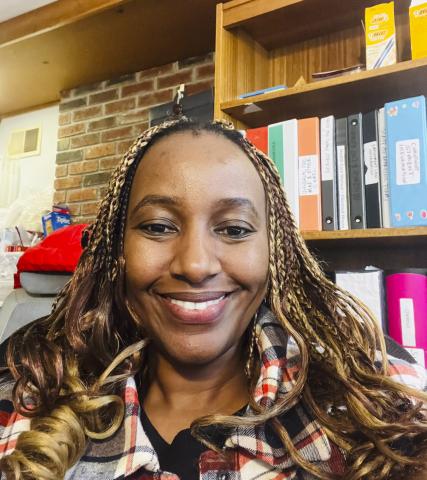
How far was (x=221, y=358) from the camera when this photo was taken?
0.79 meters

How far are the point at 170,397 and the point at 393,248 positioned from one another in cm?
102

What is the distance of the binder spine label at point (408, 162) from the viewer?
1.22 m

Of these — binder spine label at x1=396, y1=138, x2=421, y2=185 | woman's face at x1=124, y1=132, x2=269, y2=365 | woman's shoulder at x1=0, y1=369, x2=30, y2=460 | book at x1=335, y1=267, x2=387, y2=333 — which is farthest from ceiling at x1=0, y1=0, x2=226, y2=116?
woman's shoulder at x1=0, y1=369, x2=30, y2=460

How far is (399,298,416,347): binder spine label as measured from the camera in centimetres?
123

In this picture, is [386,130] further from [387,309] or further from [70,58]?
[70,58]

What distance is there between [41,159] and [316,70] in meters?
1.72

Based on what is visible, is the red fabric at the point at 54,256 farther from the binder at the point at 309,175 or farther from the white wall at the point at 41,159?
the white wall at the point at 41,159

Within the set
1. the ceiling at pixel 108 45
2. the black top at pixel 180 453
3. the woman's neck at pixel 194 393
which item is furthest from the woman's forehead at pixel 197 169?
the ceiling at pixel 108 45

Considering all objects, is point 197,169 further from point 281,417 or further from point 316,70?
point 316,70

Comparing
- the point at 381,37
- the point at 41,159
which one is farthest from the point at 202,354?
the point at 41,159

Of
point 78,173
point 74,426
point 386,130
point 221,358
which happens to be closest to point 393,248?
point 386,130

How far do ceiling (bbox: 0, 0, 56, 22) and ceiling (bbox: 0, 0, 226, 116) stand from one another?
30mm

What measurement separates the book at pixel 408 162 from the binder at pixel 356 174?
8cm

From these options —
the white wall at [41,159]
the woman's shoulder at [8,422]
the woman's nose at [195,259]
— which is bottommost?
the woman's shoulder at [8,422]
